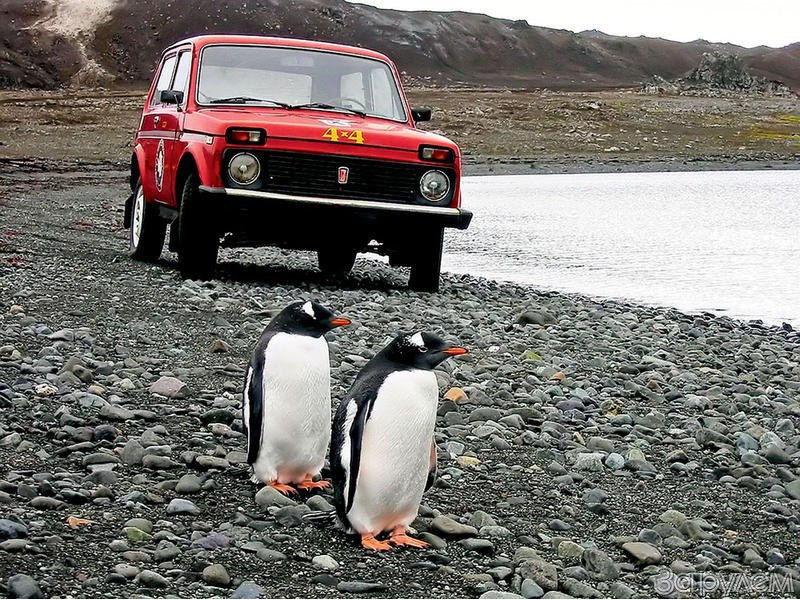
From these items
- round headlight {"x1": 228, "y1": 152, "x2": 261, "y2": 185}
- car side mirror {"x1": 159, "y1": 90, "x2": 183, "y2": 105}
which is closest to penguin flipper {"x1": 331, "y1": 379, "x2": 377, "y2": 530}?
round headlight {"x1": 228, "y1": 152, "x2": 261, "y2": 185}

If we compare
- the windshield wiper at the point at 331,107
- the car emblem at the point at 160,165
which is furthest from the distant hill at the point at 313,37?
the windshield wiper at the point at 331,107

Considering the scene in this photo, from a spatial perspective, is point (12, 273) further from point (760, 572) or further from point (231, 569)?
point (760, 572)

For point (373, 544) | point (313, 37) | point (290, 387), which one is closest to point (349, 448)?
point (373, 544)

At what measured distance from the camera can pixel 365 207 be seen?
28.3 feet

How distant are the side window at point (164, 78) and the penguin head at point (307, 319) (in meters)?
6.76

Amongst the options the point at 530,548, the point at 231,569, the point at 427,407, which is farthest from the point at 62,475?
the point at 530,548

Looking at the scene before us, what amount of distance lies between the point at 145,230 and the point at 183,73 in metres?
1.68

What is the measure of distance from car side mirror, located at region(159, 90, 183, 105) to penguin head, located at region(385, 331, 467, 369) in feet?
19.7

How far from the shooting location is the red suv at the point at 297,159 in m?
8.46

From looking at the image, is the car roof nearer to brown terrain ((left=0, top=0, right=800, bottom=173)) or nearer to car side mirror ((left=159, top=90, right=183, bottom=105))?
car side mirror ((left=159, top=90, right=183, bottom=105))

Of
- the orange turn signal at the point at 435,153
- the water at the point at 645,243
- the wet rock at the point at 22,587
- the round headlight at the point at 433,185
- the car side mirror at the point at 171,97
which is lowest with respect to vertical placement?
the water at the point at 645,243

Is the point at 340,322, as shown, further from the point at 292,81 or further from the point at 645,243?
the point at 645,243

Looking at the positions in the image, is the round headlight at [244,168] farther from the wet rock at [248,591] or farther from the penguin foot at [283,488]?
the wet rock at [248,591]

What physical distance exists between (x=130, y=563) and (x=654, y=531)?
6.26 feet
